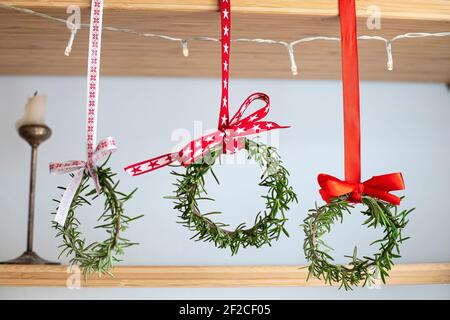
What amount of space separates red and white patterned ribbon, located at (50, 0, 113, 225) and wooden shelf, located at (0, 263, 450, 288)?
0.25 m

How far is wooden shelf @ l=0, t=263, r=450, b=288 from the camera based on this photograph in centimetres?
93

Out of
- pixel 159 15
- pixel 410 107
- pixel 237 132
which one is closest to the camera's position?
pixel 237 132

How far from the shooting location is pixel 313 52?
1.05 metres

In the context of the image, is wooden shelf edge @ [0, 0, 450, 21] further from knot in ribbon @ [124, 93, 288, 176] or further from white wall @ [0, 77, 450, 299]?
white wall @ [0, 77, 450, 299]

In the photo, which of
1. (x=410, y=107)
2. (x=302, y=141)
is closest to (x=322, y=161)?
(x=302, y=141)

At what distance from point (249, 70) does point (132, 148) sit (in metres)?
0.27

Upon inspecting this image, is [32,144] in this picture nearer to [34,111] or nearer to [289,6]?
[34,111]

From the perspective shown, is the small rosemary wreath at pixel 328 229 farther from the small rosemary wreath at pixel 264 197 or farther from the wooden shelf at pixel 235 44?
the wooden shelf at pixel 235 44

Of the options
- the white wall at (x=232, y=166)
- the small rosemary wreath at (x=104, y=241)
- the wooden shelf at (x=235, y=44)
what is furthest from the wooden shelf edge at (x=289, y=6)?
the white wall at (x=232, y=166)

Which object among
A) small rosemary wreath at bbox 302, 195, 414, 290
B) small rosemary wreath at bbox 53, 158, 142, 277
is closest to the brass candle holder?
small rosemary wreath at bbox 53, 158, 142, 277

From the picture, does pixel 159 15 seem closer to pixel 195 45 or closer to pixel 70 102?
pixel 195 45

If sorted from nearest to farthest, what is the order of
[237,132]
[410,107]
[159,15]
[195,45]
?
[237,132]
[159,15]
[195,45]
[410,107]

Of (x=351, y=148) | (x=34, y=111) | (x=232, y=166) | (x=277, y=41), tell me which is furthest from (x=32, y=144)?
(x=351, y=148)

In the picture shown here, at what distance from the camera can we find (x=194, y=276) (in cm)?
94
